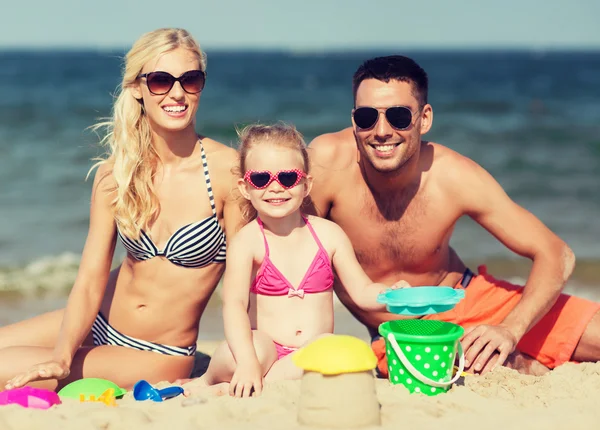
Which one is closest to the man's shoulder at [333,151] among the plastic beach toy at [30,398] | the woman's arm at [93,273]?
the woman's arm at [93,273]

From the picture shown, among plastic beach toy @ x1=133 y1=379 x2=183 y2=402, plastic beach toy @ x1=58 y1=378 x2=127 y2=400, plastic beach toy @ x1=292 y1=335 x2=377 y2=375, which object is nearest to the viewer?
plastic beach toy @ x1=292 y1=335 x2=377 y2=375

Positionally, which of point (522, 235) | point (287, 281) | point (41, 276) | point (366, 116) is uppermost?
point (366, 116)

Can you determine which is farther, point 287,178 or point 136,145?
point 136,145

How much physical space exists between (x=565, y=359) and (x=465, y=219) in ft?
17.0

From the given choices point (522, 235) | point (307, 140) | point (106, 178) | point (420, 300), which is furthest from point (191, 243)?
point (307, 140)

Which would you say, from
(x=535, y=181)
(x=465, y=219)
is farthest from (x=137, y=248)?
(x=535, y=181)

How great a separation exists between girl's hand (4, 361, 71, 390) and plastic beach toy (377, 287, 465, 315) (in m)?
1.64

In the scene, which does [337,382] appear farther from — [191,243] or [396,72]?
[396,72]

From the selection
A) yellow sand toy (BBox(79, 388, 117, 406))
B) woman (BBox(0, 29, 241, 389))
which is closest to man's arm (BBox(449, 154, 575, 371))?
woman (BBox(0, 29, 241, 389))

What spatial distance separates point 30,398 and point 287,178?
153 centimetres

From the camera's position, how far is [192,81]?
14.0 feet

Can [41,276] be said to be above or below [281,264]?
below

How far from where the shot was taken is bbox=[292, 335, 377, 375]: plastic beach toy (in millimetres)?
3008

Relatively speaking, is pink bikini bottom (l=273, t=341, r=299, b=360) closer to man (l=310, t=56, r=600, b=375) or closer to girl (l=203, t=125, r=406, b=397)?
girl (l=203, t=125, r=406, b=397)
